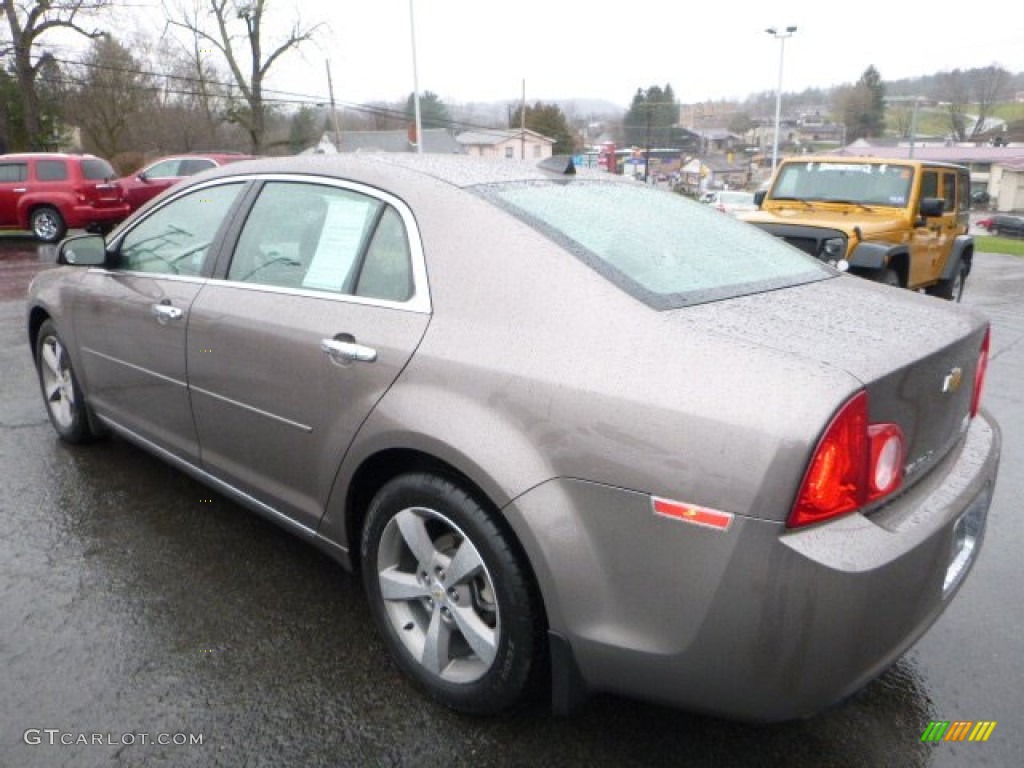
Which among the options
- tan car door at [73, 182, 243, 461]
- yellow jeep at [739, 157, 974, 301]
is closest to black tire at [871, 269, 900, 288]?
yellow jeep at [739, 157, 974, 301]

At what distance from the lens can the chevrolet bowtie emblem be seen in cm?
204

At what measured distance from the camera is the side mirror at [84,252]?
11.7 feet

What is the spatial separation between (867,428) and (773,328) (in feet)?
1.17

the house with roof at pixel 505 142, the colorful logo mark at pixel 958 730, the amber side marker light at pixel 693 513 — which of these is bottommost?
the colorful logo mark at pixel 958 730

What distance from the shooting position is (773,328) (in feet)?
6.43

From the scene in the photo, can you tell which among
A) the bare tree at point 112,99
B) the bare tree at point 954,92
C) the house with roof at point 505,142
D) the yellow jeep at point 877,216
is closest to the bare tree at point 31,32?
the bare tree at point 112,99

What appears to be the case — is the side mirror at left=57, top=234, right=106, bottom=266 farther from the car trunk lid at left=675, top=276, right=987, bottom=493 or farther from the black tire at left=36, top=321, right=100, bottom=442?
the car trunk lid at left=675, top=276, right=987, bottom=493

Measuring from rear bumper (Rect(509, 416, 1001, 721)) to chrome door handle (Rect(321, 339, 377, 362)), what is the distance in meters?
0.69

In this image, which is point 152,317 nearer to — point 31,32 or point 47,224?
point 47,224

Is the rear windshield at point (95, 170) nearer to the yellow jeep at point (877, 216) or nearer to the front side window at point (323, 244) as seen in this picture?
the yellow jeep at point (877, 216)

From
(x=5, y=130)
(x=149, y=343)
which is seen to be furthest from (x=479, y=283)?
(x=5, y=130)

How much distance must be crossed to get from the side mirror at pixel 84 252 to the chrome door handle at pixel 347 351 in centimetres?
175

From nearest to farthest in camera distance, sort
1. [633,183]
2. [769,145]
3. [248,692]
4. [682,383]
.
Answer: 1. [682,383]
2. [248,692]
3. [633,183]
4. [769,145]

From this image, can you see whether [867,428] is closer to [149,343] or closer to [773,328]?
[773,328]
